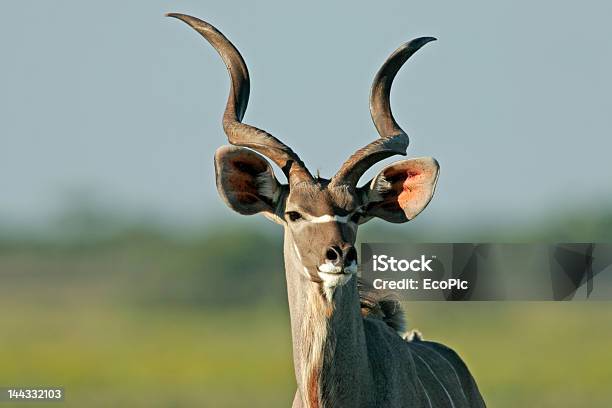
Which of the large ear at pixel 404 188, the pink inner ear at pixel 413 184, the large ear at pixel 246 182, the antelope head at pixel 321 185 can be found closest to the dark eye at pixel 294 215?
the antelope head at pixel 321 185

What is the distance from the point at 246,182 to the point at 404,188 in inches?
31.0

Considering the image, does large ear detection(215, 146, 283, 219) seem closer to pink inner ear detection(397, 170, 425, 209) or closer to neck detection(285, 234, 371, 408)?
neck detection(285, 234, 371, 408)

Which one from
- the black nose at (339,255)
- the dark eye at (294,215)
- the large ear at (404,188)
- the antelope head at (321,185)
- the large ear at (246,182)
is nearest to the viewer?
the black nose at (339,255)

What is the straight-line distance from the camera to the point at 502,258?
56.7 ft

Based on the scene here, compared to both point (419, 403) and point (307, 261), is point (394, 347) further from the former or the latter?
point (307, 261)

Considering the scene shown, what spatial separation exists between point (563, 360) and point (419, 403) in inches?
782

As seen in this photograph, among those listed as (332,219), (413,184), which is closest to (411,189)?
(413,184)

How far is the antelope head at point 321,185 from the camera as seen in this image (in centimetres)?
894

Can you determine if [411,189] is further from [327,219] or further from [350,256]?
[350,256]

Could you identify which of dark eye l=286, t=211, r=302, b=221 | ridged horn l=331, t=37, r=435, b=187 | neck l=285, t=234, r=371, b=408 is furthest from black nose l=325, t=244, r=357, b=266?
ridged horn l=331, t=37, r=435, b=187

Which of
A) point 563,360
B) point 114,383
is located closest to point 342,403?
point 114,383

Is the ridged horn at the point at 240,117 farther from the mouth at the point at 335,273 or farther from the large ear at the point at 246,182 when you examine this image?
the mouth at the point at 335,273

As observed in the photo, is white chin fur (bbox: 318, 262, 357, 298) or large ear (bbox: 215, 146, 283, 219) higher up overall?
large ear (bbox: 215, 146, 283, 219)

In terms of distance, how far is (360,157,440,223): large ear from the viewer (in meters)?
9.52
